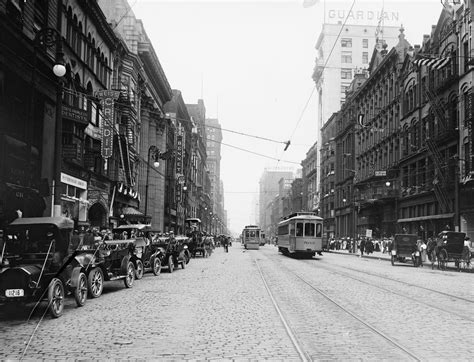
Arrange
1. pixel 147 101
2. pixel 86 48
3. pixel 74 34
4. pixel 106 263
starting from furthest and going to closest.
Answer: pixel 147 101 < pixel 86 48 < pixel 74 34 < pixel 106 263

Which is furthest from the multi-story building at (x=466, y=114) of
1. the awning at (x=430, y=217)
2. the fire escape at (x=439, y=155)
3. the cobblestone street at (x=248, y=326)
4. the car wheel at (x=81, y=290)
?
the car wheel at (x=81, y=290)

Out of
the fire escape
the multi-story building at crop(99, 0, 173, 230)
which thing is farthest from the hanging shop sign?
the fire escape

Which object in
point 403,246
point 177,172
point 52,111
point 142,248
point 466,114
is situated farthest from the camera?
point 177,172

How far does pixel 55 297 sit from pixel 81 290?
1.62 meters

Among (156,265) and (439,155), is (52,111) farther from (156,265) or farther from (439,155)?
(439,155)

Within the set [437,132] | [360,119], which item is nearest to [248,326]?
[437,132]

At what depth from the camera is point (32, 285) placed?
1016cm

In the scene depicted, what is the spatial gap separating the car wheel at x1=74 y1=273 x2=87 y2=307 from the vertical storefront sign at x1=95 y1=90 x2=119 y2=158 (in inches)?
831

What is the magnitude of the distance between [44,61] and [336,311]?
17.3 metres

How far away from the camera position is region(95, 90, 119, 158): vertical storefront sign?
108ft

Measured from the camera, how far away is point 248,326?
31.1ft

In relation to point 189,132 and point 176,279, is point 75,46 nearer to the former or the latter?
point 176,279

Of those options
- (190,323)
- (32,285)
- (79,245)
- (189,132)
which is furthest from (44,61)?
(189,132)

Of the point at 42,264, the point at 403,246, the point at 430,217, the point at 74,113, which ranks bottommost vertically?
the point at 403,246
